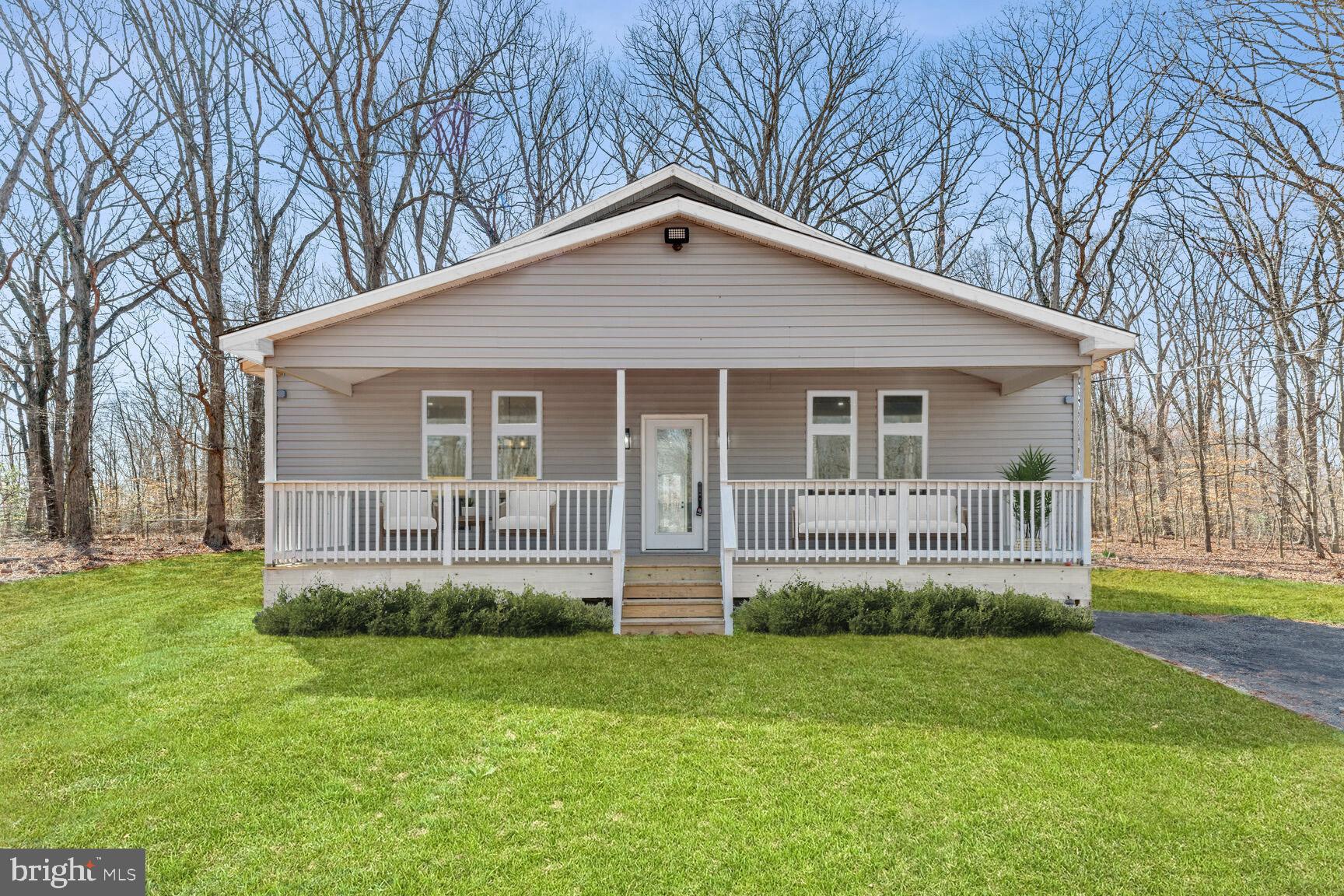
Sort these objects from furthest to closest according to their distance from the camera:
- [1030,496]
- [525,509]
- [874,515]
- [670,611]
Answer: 1. [525,509]
2. [874,515]
3. [1030,496]
4. [670,611]

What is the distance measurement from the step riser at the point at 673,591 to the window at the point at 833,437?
287 cm

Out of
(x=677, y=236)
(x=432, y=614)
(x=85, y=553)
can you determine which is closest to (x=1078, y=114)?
(x=677, y=236)

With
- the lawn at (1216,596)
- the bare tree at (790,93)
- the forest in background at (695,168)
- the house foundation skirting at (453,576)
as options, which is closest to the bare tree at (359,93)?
the forest in background at (695,168)

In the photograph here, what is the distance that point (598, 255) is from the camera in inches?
318

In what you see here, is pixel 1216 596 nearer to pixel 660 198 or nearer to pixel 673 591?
pixel 673 591

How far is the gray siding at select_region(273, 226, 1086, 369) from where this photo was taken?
313 inches

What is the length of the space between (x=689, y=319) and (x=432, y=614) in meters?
4.31

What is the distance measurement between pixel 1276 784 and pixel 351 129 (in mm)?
20071

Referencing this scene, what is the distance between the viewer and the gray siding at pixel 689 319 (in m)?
7.94

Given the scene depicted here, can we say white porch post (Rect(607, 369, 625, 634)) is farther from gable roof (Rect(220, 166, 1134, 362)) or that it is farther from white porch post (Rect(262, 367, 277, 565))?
white porch post (Rect(262, 367, 277, 565))

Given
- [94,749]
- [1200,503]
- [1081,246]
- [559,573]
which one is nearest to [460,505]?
[559,573]

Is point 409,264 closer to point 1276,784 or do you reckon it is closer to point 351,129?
point 351,129

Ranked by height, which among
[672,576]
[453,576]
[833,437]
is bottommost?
[672,576]

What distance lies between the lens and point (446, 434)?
403 inches
